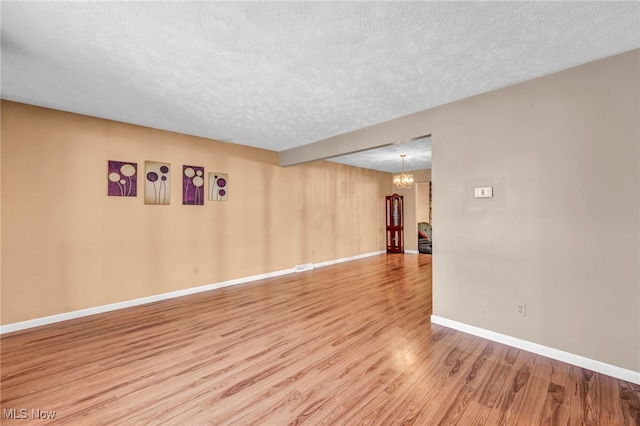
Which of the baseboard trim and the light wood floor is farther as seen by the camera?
the baseboard trim

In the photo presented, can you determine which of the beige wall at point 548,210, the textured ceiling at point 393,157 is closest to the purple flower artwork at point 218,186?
the textured ceiling at point 393,157

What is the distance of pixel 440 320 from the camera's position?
3.05 meters

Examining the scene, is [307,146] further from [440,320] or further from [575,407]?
[575,407]

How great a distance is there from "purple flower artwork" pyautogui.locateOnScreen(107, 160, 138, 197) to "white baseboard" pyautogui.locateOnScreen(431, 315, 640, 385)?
453 centimetres

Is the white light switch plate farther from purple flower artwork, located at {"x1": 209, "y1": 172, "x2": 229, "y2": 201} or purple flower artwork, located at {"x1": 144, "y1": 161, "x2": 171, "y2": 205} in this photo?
purple flower artwork, located at {"x1": 144, "y1": 161, "x2": 171, "y2": 205}

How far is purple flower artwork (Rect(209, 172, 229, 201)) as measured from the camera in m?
4.58

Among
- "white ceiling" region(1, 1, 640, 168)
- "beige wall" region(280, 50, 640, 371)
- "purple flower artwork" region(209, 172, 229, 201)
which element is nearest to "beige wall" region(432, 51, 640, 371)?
"beige wall" region(280, 50, 640, 371)

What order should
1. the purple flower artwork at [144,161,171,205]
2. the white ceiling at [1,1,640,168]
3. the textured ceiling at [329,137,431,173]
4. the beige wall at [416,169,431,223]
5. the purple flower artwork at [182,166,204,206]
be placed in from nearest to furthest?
the white ceiling at [1,1,640,168]
the purple flower artwork at [144,161,171,205]
the purple flower artwork at [182,166,204,206]
the textured ceiling at [329,137,431,173]
the beige wall at [416,169,431,223]

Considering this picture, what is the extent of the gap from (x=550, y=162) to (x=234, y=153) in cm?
454

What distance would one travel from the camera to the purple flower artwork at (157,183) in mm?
3918

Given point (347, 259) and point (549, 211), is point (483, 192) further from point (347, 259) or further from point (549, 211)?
point (347, 259)

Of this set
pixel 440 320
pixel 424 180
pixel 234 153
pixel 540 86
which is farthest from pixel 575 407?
pixel 424 180

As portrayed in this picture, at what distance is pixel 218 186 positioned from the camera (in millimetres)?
4648

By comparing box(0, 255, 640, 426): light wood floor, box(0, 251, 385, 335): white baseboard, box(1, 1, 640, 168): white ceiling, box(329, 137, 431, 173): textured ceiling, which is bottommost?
box(0, 255, 640, 426): light wood floor
